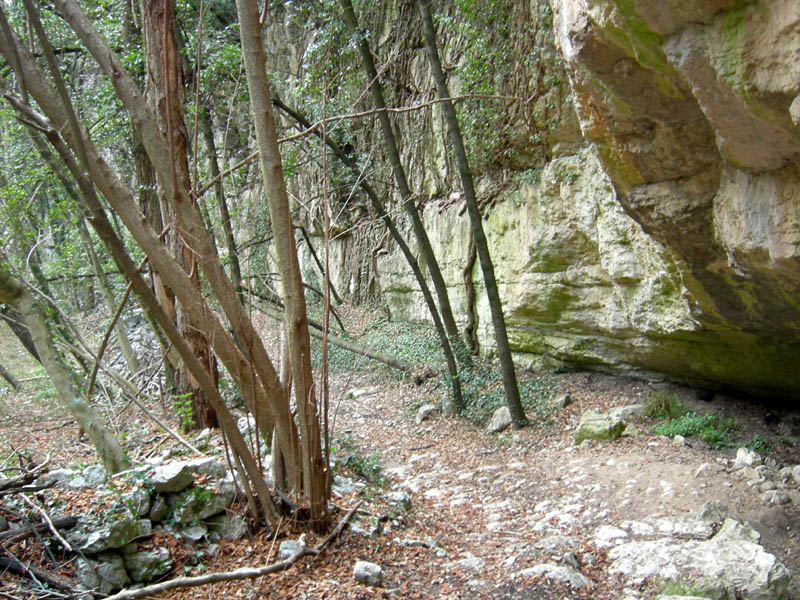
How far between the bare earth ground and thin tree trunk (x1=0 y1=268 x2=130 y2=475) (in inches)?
38.0

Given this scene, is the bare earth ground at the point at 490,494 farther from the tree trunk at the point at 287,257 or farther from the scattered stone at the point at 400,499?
the tree trunk at the point at 287,257

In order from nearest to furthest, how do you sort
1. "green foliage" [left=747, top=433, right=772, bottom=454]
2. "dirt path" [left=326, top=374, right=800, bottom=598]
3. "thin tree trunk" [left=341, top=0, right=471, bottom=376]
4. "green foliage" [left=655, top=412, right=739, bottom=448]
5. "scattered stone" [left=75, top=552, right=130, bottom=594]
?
"scattered stone" [left=75, top=552, right=130, bottom=594], "dirt path" [left=326, top=374, right=800, bottom=598], "green foliage" [left=747, top=433, right=772, bottom=454], "green foliage" [left=655, top=412, right=739, bottom=448], "thin tree trunk" [left=341, top=0, right=471, bottom=376]

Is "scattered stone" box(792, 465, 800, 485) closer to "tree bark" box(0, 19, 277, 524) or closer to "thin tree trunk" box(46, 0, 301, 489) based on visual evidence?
"thin tree trunk" box(46, 0, 301, 489)

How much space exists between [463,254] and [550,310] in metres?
2.76

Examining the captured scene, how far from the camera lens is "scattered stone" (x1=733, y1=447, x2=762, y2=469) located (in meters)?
5.56

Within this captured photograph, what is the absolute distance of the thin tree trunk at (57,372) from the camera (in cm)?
411

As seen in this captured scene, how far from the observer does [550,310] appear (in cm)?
930

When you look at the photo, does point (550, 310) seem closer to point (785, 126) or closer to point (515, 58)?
point (515, 58)

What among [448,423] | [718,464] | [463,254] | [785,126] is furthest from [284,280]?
[463,254]

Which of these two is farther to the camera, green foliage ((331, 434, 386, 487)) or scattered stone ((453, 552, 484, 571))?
green foliage ((331, 434, 386, 487))

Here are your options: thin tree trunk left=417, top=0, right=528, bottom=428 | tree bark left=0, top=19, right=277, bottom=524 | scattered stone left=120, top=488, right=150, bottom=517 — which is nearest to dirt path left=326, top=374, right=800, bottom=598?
thin tree trunk left=417, top=0, right=528, bottom=428

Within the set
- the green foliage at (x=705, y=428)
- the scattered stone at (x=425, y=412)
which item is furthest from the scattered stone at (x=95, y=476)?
the green foliage at (x=705, y=428)

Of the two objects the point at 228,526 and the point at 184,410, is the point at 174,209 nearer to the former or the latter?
the point at 228,526

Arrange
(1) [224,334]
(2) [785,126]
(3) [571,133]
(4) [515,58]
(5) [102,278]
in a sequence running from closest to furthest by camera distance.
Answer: (2) [785,126], (1) [224,334], (3) [571,133], (4) [515,58], (5) [102,278]
